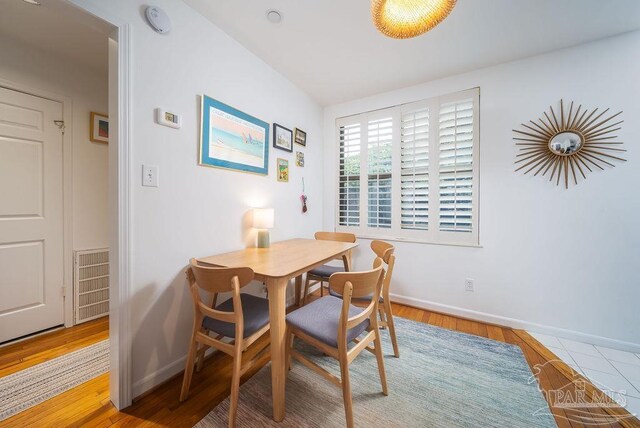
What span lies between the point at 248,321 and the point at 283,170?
157 centimetres

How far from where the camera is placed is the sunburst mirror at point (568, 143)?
1.81m

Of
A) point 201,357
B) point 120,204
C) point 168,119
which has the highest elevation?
point 168,119

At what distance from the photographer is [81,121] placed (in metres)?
2.14

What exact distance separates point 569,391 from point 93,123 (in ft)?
14.1

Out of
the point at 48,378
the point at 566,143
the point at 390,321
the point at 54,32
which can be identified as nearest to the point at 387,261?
the point at 390,321

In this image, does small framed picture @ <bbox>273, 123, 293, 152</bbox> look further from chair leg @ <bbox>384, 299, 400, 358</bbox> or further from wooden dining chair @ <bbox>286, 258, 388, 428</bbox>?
chair leg @ <bbox>384, 299, 400, 358</bbox>

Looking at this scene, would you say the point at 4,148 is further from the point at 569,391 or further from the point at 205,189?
the point at 569,391

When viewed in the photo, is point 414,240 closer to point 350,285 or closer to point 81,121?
point 350,285

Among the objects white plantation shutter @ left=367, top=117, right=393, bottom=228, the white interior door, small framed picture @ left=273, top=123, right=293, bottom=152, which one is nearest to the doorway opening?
the white interior door

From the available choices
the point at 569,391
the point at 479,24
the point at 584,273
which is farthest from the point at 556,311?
the point at 479,24

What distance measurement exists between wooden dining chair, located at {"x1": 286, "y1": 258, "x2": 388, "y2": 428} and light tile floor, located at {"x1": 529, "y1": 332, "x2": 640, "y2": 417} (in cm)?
143

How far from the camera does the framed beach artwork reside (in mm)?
1638

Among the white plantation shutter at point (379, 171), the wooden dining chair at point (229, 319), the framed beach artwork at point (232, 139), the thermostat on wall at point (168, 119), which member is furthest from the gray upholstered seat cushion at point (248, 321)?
the white plantation shutter at point (379, 171)

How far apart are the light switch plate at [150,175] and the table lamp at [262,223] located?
29.3 inches
